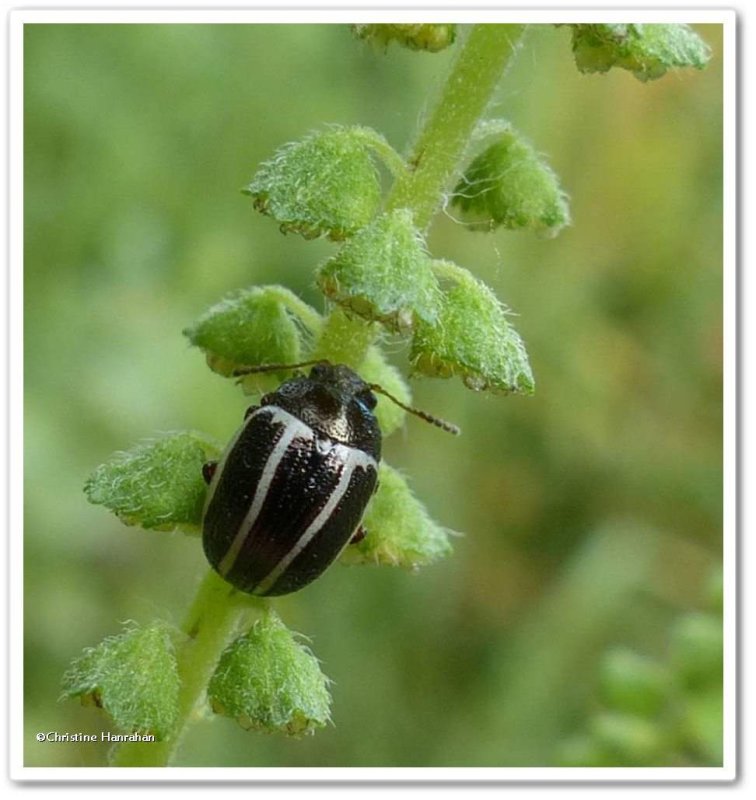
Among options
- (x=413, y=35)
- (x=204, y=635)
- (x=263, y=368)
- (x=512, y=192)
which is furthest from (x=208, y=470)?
(x=413, y=35)

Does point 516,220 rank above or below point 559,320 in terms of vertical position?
below

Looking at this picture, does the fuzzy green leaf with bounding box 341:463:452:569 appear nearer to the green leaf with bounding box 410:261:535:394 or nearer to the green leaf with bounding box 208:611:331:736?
the green leaf with bounding box 208:611:331:736

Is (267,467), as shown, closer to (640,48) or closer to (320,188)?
(320,188)

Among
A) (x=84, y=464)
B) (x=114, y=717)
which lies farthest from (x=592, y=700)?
(x=114, y=717)

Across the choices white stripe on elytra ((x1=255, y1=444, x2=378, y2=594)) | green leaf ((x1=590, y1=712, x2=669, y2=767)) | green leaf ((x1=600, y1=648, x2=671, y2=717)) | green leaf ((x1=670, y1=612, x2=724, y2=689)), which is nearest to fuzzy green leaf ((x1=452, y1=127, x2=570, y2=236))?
white stripe on elytra ((x1=255, y1=444, x2=378, y2=594))

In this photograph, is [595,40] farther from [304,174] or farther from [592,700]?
[592,700]
